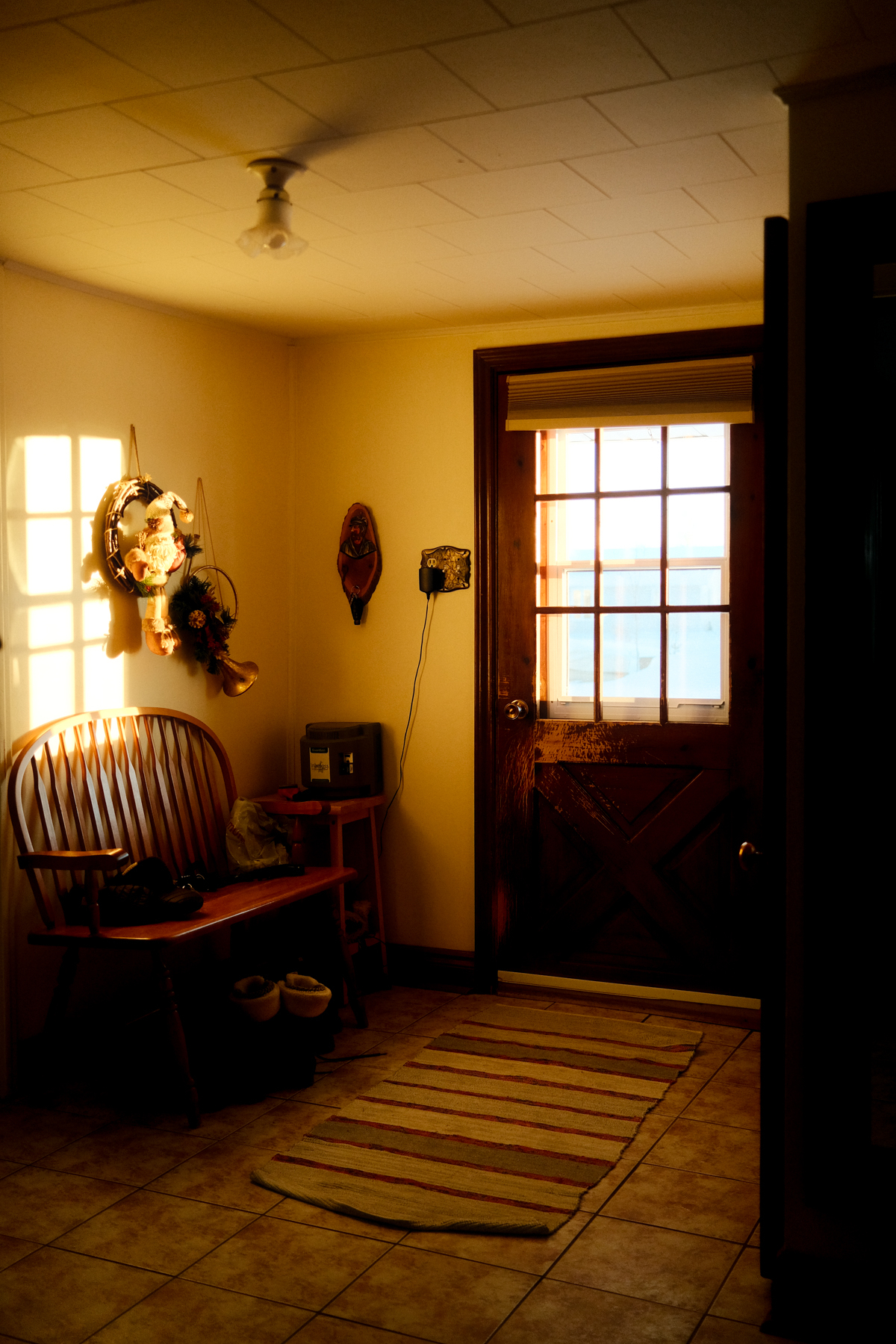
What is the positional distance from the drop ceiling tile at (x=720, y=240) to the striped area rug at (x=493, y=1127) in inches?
102

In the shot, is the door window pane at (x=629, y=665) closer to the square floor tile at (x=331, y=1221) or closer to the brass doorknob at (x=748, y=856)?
the brass doorknob at (x=748, y=856)

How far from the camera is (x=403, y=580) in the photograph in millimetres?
4781

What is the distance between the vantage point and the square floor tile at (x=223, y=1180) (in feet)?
9.48

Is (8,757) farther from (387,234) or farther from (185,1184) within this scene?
(387,234)

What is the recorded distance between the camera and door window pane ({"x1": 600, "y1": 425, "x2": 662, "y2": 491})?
4359mm

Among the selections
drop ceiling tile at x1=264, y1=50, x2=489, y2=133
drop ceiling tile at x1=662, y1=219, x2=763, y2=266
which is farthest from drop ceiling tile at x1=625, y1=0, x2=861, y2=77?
drop ceiling tile at x1=662, y1=219, x2=763, y2=266

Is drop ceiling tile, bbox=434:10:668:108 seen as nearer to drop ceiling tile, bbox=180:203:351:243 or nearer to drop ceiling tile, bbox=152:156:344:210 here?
drop ceiling tile, bbox=152:156:344:210

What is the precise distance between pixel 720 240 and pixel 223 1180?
300 centimetres

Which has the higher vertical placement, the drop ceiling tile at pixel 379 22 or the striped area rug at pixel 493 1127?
the drop ceiling tile at pixel 379 22

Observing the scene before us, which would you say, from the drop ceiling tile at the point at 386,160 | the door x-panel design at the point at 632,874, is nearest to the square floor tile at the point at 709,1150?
the door x-panel design at the point at 632,874

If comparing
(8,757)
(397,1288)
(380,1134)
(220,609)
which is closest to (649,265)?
(220,609)

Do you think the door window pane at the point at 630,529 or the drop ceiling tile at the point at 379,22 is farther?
the door window pane at the point at 630,529

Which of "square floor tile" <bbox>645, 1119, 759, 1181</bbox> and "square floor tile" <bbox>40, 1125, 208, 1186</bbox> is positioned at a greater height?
"square floor tile" <bbox>40, 1125, 208, 1186</bbox>

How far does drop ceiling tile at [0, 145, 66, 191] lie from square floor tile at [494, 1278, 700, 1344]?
2.83 metres
